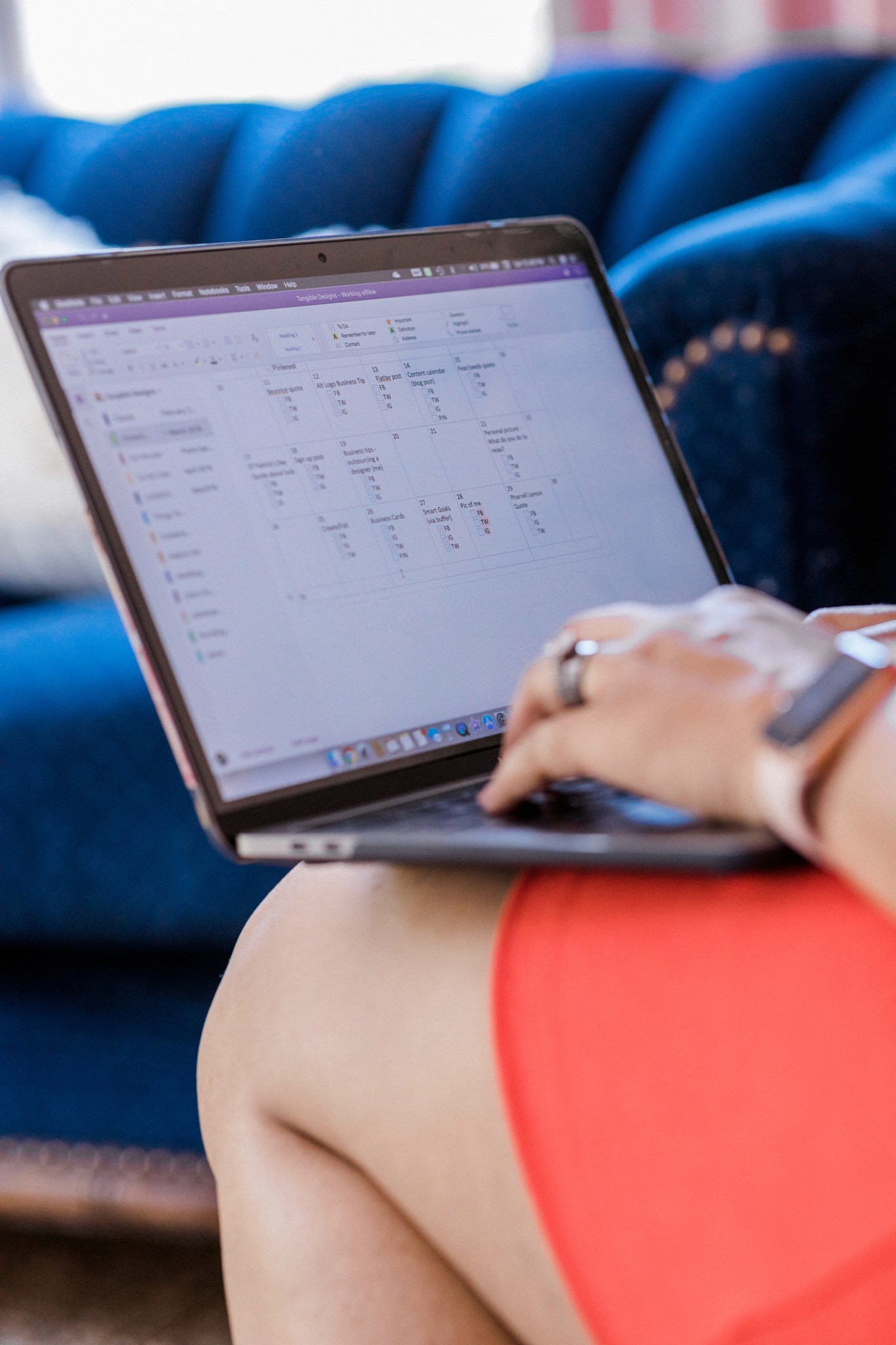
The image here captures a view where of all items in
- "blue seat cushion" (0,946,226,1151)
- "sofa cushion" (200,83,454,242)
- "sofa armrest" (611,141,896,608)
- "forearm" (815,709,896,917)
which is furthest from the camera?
"sofa cushion" (200,83,454,242)

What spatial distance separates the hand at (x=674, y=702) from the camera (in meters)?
0.42

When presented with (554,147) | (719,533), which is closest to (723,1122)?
(719,533)

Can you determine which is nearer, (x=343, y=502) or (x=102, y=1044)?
(x=343, y=502)

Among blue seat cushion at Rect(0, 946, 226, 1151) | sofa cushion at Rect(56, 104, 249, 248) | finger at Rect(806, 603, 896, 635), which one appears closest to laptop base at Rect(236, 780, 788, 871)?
finger at Rect(806, 603, 896, 635)

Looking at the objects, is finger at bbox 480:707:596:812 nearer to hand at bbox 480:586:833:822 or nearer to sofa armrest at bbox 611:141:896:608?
hand at bbox 480:586:833:822

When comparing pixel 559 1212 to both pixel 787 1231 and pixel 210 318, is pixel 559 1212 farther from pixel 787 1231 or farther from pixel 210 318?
pixel 210 318

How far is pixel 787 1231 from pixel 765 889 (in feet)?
0.33

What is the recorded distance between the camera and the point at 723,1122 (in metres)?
0.39

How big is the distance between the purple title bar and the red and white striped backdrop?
1.58 m

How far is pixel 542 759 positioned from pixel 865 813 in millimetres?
123

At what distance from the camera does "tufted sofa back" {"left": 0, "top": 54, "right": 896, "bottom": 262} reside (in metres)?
1.53

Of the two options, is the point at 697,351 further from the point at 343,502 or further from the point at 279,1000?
the point at 279,1000

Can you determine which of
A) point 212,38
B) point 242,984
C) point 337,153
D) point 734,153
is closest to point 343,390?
point 242,984

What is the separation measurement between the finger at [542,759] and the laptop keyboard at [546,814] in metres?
0.01
